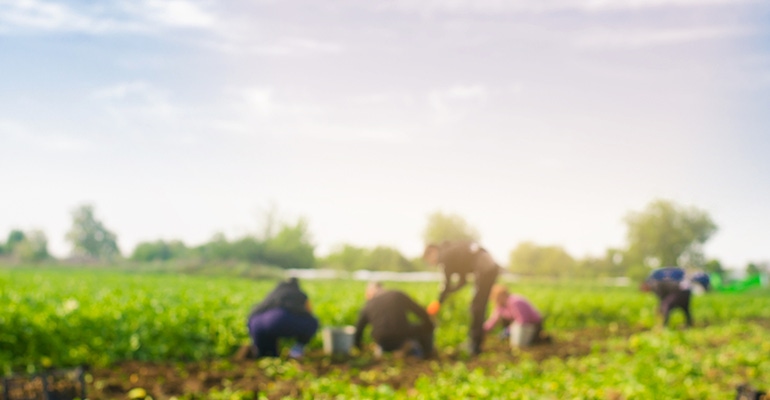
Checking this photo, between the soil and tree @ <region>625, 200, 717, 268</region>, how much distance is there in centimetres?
5822

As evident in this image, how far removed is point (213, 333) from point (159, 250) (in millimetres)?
86078

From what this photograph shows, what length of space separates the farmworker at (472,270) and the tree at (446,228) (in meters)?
49.1

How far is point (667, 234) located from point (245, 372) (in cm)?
6419

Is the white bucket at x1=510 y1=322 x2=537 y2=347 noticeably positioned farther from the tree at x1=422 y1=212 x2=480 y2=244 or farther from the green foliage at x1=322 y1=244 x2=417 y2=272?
the tree at x1=422 y1=212 x2=480 y2=244

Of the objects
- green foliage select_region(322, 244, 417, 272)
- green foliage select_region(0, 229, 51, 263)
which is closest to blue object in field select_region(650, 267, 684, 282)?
green foliage select_region(322, 244, 417, 272)

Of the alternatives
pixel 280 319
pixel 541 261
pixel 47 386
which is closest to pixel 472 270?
pixel 280 319

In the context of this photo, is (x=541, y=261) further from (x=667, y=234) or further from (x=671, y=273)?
(x=671, y=273)

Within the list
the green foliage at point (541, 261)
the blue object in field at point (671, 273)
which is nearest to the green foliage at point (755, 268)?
the green foliage at point (541, 261)

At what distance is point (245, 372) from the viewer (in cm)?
779

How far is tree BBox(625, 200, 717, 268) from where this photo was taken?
211ft

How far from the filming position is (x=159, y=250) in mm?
90750

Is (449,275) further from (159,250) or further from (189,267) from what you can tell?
(159,250)

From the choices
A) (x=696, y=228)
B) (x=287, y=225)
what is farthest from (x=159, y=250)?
(x=696, y=228)

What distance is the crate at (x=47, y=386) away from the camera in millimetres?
5595
